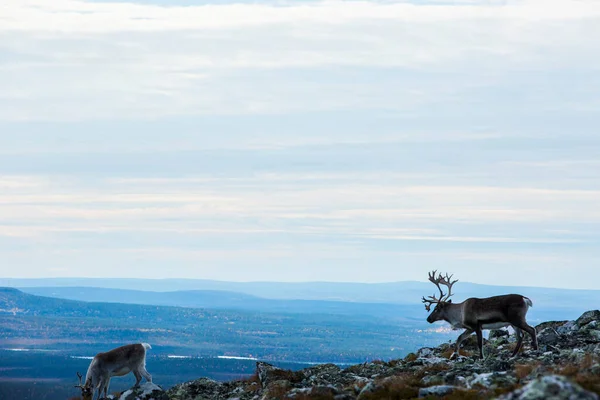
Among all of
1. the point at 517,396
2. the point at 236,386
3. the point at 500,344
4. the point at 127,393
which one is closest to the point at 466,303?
the point at 500,344

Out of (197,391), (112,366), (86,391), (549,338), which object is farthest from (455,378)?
(86,391)

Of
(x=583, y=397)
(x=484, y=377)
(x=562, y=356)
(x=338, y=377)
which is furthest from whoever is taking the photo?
(x=338, y=377)

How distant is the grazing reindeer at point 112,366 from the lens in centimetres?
4691

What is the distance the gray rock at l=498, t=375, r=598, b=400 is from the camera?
23453 millimetres

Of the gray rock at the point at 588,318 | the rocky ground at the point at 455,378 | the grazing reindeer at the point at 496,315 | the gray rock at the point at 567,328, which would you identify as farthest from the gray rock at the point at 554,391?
the gray rock at the point at 588,318

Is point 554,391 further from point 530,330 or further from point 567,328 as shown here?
point 567,328

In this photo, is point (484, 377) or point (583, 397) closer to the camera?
point (583, 397)

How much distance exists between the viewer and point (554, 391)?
2361 cm

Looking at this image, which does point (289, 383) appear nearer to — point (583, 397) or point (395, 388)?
point (395, 388)

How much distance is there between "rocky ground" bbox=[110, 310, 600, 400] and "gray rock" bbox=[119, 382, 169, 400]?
0.13 ft

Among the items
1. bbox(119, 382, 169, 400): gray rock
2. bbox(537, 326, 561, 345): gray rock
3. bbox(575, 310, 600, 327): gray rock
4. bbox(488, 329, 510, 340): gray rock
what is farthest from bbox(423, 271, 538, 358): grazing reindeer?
bbox(119, 382, 169, 400): gray rock

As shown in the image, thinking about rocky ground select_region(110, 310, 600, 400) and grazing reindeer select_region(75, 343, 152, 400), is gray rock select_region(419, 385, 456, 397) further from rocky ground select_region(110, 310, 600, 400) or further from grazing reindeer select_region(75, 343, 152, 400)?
grazing reindeer select_region(75, 343, 152, 400)

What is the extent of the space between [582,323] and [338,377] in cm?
1620

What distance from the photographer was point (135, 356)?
4741cm
